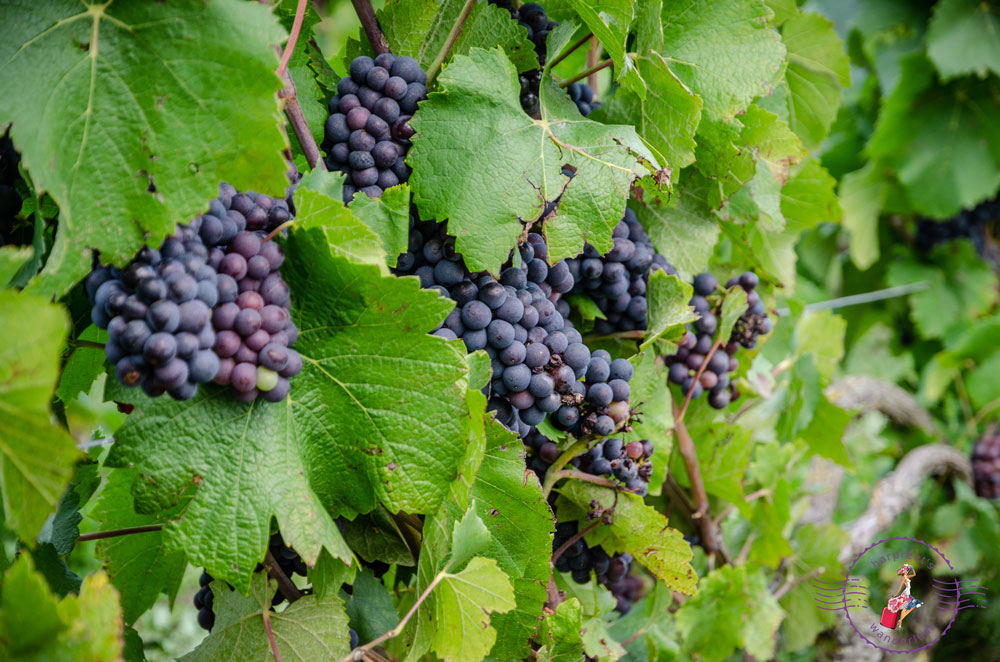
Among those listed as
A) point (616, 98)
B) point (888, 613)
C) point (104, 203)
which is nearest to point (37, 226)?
point (104, 203)

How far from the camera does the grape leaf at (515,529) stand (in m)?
0.74

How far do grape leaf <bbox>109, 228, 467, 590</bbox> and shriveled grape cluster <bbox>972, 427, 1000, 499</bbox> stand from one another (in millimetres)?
2455

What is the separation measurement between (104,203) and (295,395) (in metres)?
0.22

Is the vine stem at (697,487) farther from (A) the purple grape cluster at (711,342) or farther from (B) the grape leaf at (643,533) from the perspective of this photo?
(B) the grape leaf at (643,533)

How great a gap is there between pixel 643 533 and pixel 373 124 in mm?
560

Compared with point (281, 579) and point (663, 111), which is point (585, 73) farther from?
point (281, 579)

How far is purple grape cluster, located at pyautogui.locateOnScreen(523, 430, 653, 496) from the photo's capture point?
86 cm

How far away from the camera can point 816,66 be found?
1.24 meters

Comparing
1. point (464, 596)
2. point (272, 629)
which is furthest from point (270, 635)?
point (464, 596)

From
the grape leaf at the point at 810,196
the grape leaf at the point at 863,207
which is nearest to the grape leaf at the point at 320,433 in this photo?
the grape leaf at the point at 810,196

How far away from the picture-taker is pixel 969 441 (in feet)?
8.40

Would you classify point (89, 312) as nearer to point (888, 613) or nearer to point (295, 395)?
point (295, 395)

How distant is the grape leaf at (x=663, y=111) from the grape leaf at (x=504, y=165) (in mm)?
78

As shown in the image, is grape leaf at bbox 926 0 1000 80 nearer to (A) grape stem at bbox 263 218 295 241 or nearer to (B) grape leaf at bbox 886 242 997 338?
(B) grape leaf at bbox 886 242 997 338
